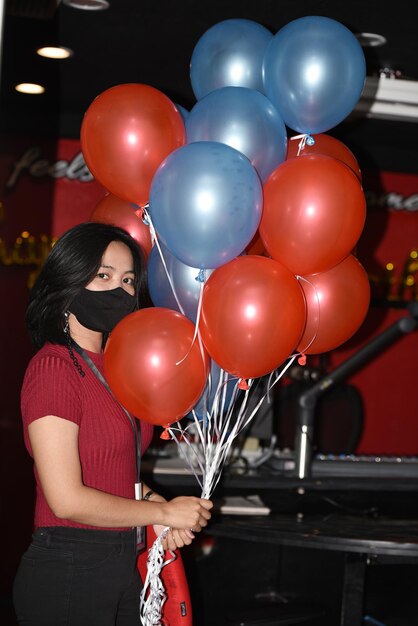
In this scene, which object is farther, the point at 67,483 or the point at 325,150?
the point at 325,150

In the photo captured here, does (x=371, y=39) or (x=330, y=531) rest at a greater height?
(x=371, y=39)

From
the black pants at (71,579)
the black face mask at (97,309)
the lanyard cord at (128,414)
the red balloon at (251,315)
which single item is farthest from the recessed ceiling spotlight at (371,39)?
the black pants at (71,579)

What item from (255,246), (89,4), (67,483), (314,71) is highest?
Answer: (89,4)

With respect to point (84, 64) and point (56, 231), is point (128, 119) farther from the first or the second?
point (56, 231)

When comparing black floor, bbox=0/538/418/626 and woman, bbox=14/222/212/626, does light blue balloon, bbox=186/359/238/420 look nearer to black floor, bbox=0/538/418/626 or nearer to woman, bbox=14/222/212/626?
woman, bbox=14/222/212/626

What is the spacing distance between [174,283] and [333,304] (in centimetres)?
38

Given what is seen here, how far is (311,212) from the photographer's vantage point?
1.77 metres

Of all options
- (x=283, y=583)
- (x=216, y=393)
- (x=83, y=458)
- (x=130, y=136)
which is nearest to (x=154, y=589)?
(x=83, y=458)

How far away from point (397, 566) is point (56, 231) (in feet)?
8.87

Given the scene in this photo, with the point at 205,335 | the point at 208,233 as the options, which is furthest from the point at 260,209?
the point at 205,335

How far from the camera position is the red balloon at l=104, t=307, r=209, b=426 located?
5.82 ft

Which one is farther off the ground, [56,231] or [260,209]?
[56,231]

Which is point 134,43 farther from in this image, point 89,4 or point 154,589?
point 154,589

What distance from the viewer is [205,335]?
72.6 inches
